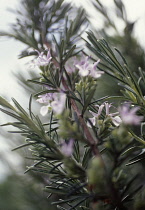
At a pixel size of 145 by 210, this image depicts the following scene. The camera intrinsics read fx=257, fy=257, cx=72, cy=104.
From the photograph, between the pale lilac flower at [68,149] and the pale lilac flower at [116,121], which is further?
the pale lilac flower at [116,121]

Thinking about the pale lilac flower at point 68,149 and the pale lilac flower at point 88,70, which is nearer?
the pale lilac flower at point 68,149

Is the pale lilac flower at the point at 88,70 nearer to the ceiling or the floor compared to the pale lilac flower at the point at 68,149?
nearer to the ceiling

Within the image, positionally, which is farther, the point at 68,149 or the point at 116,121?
the point at 116,121

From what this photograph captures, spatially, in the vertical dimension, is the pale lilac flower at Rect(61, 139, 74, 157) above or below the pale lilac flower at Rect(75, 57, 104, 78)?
below

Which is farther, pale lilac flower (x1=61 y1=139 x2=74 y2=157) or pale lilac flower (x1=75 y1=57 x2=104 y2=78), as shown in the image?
pale lilac flower (x1=75 y1=57 x2=104 y2=78)

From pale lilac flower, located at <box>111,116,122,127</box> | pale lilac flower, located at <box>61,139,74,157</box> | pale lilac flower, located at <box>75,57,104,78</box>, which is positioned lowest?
pale lilac flower, located at <box>111,116,122,127</box>

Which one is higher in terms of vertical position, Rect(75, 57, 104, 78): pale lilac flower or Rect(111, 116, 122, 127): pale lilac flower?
Rect(75, 57, 104, 78): pale lilac flower

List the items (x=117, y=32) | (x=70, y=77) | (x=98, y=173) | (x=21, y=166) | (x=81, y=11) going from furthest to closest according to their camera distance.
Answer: (x=21, y=166), (x=117, y=32), (x=81, y=11), (x=70, y=77), (x=98, y=173)

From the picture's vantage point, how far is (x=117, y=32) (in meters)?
0.95

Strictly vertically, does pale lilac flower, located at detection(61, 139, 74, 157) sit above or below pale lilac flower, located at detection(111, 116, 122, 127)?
above

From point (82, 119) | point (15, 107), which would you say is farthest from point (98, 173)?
point (15, 107)

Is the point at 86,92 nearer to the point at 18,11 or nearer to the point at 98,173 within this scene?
the point at 98,173

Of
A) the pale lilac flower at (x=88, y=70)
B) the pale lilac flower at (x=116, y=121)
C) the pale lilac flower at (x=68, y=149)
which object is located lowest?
the pale lilac flower at (x=116, y=121)

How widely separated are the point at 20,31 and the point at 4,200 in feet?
2.37
